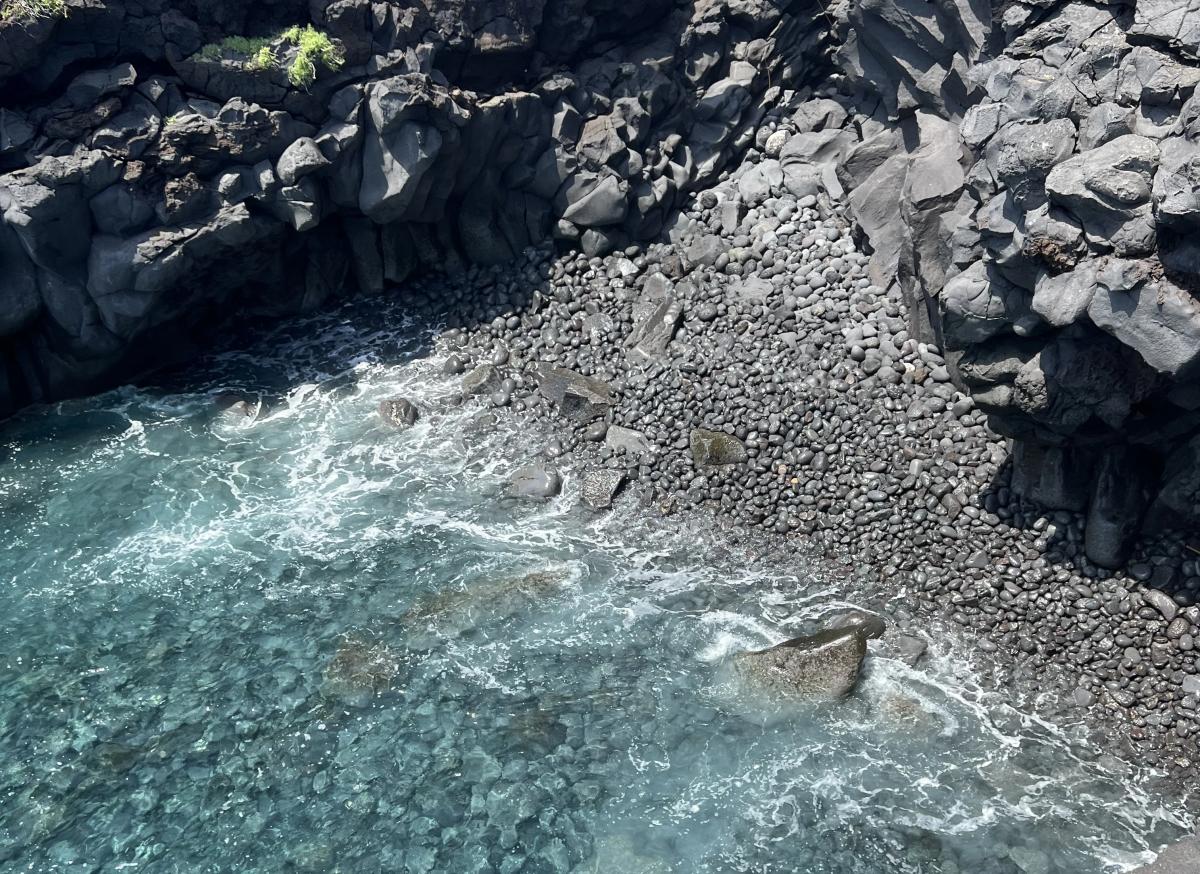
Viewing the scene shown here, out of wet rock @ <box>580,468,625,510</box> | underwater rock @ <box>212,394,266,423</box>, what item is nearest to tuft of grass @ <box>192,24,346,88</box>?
underwater rock @ <box>212,394,266,423</box>

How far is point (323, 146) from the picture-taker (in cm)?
2658

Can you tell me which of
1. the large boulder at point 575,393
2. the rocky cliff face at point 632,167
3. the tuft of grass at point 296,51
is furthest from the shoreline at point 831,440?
the tuft of grass at point 296,51

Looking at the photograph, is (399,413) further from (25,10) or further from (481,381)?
(25,10)

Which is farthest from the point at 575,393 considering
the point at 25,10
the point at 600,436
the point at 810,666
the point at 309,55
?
the point at 25,10

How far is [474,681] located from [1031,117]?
15.1 metres

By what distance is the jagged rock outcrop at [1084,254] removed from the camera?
16.3 meters

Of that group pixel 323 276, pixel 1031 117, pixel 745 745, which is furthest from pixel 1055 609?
pixel 323 276

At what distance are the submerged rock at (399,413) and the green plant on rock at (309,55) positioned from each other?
8854 millimetres

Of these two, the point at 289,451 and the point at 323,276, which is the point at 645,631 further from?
the point at 323,276

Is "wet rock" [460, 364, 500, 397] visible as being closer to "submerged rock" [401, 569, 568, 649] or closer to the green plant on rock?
"submerged rock" [401, 569, 568, 649]

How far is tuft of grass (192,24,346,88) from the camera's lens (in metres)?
26.0

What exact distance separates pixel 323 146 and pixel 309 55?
2.37 m

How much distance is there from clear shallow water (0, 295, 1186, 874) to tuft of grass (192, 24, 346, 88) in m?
10.1

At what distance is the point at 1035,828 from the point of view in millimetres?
16516
